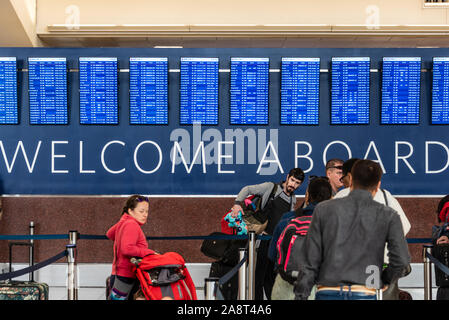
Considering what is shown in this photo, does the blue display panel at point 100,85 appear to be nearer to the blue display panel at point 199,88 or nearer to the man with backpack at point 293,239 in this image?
the blue display panel at point 199,88

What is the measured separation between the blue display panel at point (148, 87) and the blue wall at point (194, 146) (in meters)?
Answer: 0.11

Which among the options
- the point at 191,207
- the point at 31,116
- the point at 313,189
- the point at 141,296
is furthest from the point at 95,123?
the point at 313,189

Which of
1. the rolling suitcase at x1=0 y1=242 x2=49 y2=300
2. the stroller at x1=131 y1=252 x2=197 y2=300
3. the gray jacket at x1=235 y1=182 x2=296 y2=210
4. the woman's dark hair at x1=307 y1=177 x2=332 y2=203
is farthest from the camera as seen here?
the gray jacket at x1=235 y1=182 x2=296 y2=210

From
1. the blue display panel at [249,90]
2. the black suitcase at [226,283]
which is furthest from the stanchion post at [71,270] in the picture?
the blue display panel at [249,90]

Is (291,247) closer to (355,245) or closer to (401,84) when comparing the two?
(355,245)

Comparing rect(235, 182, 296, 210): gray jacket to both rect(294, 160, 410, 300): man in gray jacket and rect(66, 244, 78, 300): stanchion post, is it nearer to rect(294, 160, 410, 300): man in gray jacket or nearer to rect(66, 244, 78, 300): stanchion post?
rect(66, 244, 78, 300): stanchion post

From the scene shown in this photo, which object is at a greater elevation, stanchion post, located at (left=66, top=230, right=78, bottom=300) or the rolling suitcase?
stanchion post, located at (left=66, top=230, right=78, bottom=300)

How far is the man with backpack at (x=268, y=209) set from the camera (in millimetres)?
5352

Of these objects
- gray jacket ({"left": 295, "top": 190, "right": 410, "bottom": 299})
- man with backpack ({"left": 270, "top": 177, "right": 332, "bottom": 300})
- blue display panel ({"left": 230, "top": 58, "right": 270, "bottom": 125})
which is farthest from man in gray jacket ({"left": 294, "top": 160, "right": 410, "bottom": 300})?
blue display panel ({"left": 230, "top": 58, "right": 270, "bottom": 125})

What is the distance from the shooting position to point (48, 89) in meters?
7.41

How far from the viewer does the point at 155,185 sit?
748cm

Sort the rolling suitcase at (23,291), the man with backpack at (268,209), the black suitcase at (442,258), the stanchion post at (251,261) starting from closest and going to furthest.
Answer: the black suitcase at (442,258) < the stanchion post at (251,261) < the rolling suitcase at (23,291) < the man with backpack at (268,209)

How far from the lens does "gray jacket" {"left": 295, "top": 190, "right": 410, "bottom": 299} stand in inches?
114

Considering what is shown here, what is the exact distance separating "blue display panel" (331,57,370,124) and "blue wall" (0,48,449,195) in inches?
4.4
